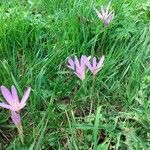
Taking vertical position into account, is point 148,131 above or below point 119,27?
below

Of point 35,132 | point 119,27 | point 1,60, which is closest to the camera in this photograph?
point 35,132

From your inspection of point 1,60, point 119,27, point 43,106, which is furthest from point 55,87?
point 119,27

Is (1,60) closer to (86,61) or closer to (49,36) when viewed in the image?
(49,36)

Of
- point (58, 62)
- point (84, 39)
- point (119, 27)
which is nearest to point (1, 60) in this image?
point (58, 62)

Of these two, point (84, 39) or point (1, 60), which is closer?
point (1, 60)

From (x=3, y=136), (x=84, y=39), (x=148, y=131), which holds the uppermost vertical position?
(x=84, y=39)

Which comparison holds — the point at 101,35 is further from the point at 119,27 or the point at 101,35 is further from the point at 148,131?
the point at 148,131

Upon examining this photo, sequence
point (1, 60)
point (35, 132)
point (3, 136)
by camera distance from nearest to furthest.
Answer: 1. point (35, 132)
2. point (3, 136)
3. point (1, 60)
